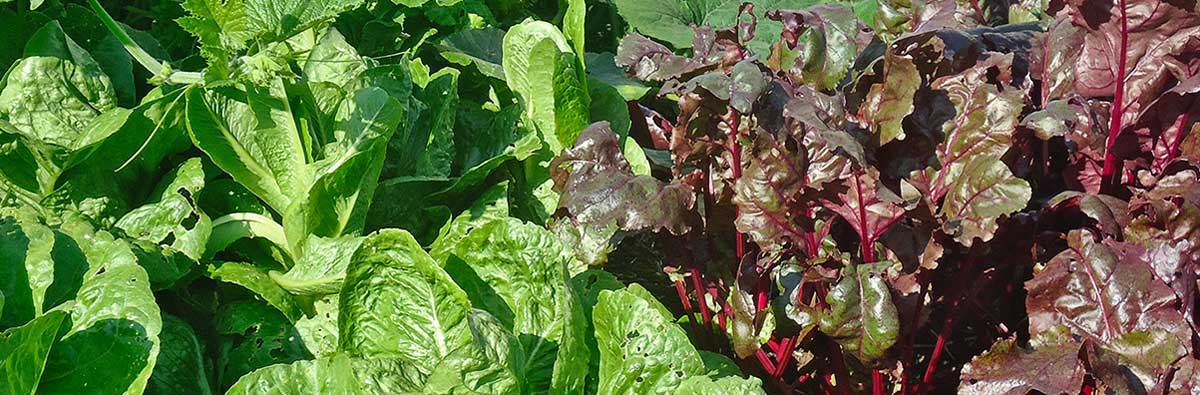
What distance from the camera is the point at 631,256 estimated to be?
2186 millimetres

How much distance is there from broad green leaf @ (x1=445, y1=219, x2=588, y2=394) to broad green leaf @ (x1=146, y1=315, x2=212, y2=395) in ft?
1.47

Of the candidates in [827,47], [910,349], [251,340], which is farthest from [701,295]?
[251,340]

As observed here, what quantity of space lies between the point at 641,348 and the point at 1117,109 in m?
0.83

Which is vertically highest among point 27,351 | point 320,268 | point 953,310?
point 27,351

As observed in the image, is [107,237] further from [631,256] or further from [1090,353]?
[1090,353]

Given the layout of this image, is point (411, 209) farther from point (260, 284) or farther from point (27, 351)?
point (27, 351)

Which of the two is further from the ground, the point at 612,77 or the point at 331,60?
the point at 331,60

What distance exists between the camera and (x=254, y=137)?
6.93 feet

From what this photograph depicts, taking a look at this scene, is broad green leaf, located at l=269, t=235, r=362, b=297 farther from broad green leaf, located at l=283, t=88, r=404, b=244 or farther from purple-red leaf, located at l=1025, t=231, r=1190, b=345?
purple-red leaf, located at l=1025, t=231, r=1190, b=345

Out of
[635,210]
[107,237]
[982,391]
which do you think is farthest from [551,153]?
[982,391]

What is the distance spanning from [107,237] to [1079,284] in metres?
1.57

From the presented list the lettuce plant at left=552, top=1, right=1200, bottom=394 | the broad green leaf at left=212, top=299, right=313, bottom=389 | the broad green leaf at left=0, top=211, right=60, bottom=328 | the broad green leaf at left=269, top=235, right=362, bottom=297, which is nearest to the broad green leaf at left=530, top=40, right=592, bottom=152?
the lettuce plant at left=552, top=1, right=1200, bottom=394

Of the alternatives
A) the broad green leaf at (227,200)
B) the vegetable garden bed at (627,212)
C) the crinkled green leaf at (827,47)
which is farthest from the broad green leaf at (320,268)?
the crinkled green leaf at (827,47)

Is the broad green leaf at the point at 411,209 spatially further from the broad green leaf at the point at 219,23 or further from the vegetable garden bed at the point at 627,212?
the broad green leaf at the point at 219,23
